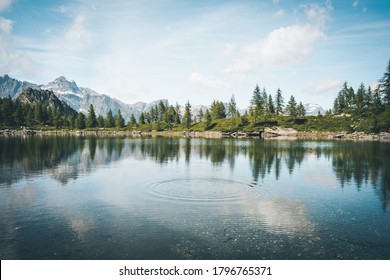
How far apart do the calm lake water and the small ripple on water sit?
122 mm

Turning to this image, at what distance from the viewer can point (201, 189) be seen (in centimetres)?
3653

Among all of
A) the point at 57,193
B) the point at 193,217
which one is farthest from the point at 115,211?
the point at 57,193

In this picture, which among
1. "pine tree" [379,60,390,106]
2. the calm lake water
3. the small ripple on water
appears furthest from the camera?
"pine tree" [379,60,390,106]

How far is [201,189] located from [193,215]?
10.5m

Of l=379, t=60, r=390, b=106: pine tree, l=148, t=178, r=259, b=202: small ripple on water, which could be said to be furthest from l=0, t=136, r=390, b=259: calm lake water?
l=379, t=60, r=390, b=106: pine tree

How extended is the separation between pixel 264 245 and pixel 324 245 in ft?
13.7

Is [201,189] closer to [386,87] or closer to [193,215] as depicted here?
[193,215]

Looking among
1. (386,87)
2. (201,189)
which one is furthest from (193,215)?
(386,87)

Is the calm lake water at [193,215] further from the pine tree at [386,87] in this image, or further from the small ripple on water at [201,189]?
the pine tree at [386,87]

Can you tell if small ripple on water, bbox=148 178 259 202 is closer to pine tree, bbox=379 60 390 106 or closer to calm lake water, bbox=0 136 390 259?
calm lake water, bbox=0 136 390 259

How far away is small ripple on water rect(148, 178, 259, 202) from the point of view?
1284 inches

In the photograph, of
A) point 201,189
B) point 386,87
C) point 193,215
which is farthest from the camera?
point 386,87

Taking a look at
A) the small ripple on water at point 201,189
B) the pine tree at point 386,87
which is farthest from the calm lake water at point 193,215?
the pine tree at point 386,87

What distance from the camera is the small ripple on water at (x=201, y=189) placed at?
107ft
